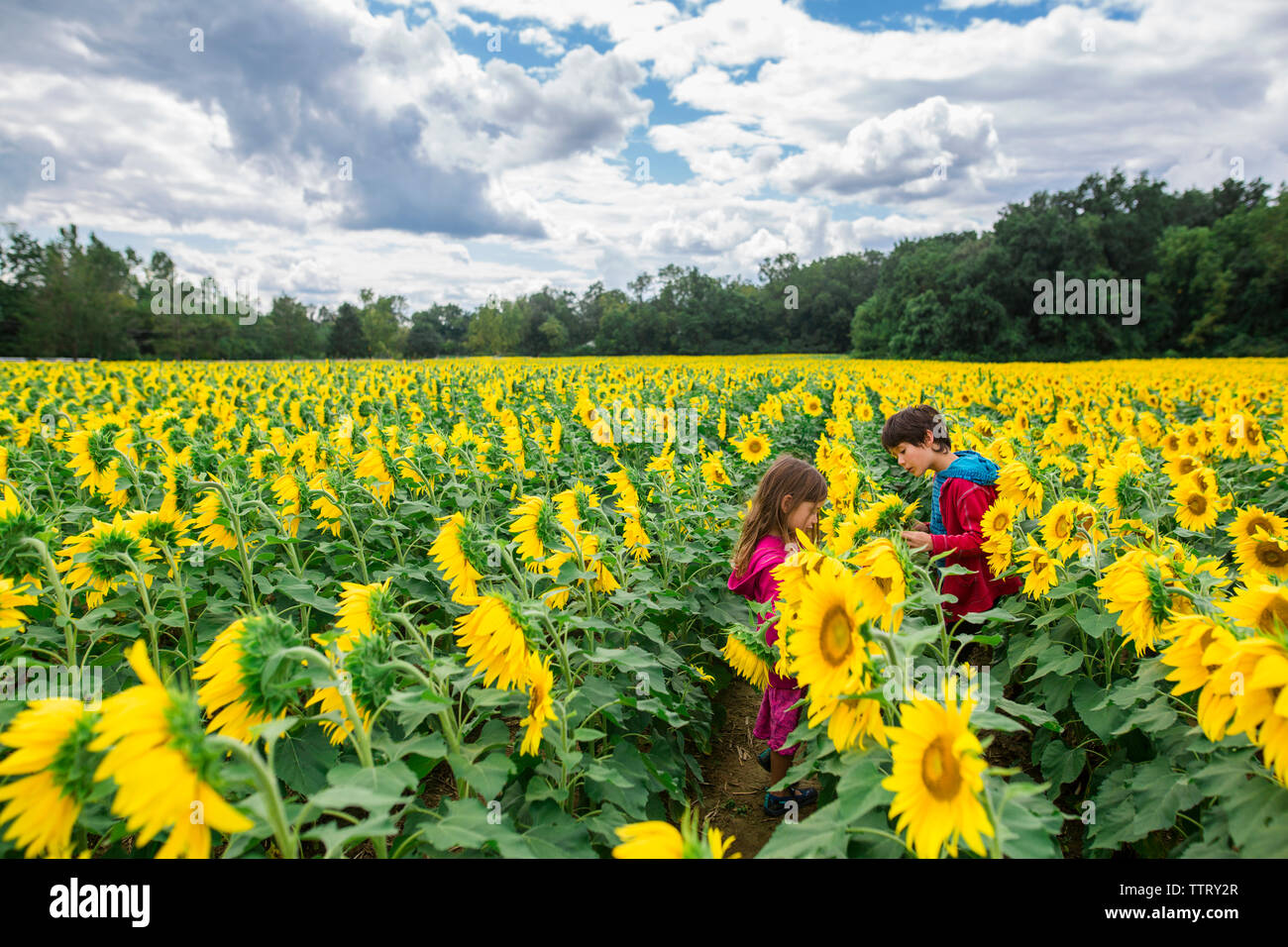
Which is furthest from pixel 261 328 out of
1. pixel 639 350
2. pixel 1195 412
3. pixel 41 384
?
pixel 1195 412

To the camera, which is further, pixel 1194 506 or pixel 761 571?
pixel 1194 506

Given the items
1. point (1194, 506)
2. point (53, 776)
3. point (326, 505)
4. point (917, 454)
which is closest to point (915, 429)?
point (917, 454)

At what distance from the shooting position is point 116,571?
292 centimetres

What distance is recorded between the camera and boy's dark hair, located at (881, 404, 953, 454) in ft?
14.5

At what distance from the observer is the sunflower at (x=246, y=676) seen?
1.45 m

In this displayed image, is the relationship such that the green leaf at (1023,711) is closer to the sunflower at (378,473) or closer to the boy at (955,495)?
the boy at (955,495)

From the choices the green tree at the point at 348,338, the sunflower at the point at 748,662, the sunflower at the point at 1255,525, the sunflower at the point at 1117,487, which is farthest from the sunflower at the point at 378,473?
the green tree at the point at 348,338

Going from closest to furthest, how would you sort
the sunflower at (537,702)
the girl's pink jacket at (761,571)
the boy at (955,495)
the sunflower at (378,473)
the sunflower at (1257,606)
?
the sunflower at (1257,606) → the sunflower at (537,702) → the girl's pink jacket at (761,571) → the boy at (955,495) → the sunflower at (378,473)

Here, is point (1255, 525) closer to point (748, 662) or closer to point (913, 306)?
point (748, 662)

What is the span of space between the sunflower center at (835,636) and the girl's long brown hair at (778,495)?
196 centimetres

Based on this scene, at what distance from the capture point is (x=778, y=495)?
3.81 meters

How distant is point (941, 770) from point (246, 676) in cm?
148
